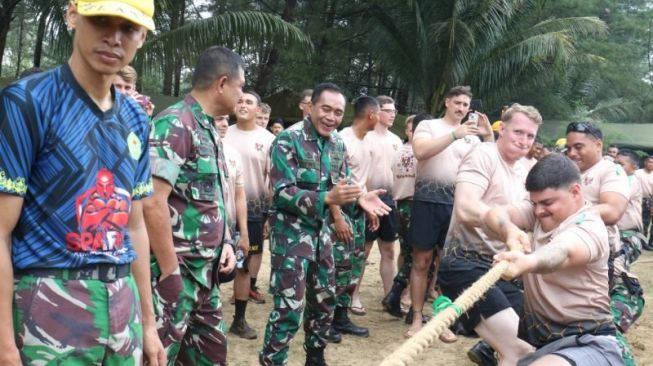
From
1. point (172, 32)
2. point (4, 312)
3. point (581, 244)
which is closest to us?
point (4, 312)

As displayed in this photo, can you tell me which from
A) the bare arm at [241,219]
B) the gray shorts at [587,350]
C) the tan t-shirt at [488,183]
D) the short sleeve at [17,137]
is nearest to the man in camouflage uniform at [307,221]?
the bare arm at [241,219]

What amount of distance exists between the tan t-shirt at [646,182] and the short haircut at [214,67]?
13.0 meters

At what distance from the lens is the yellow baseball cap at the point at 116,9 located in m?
1.93

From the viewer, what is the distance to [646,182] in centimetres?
1415

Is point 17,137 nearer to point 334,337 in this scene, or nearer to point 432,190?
point 334,337

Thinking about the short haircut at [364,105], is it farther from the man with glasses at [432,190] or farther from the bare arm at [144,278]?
the bare arm at [144,278]

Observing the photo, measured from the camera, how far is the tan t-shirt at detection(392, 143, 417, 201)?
6816 millimetres

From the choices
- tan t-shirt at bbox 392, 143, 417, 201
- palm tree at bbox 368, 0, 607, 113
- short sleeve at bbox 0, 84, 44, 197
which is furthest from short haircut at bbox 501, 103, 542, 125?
palm tree at bbox 368, 0, 607, 113

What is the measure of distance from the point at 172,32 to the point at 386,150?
7.86 metres

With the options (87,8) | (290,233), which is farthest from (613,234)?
(87,8)

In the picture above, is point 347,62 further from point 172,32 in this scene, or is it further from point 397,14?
point 172,32

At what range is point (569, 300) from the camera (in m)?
3.25

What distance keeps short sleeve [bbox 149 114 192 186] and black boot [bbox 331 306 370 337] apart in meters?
3.27

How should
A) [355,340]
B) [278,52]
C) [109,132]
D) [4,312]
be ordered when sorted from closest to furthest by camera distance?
[4,312] < [109,132] < [355,340] < [278,52]
